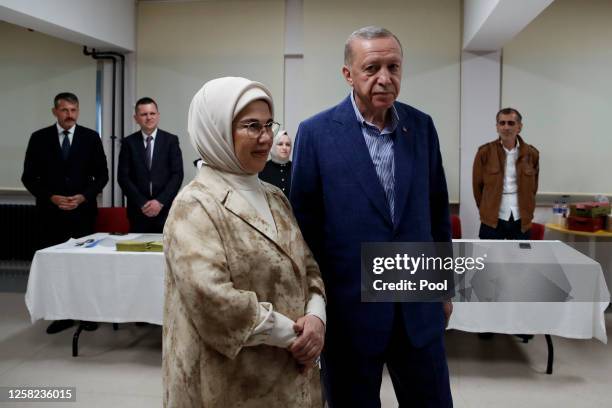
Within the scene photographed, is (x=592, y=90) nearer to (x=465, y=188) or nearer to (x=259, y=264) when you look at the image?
(x=465, y=188)

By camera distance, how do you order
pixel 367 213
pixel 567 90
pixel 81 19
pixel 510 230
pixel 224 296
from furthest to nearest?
1. pixel 567 90
2. pixel 81 19
3. pixel 510 230
4. pixel 367 213
5. pixel 224 296

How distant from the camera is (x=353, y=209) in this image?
4.85 ft

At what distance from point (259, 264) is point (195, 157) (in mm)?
4689

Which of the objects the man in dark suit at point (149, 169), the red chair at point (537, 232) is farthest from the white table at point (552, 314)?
the man in dark suit at point (149, 169)

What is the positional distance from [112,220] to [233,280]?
367 cm

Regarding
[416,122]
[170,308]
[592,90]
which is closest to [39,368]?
[170,308]

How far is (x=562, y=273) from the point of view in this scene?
122 inches

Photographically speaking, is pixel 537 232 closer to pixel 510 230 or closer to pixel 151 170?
pixel 510 230

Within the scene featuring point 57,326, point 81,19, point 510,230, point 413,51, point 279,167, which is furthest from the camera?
point 413,51

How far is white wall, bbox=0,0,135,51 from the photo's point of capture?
159 inches

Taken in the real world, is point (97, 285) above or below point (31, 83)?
below

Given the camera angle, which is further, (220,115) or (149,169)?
(149,169)

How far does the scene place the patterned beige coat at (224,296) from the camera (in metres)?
1.20

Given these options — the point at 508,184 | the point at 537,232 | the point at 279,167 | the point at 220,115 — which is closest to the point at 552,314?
the point at 537,232
